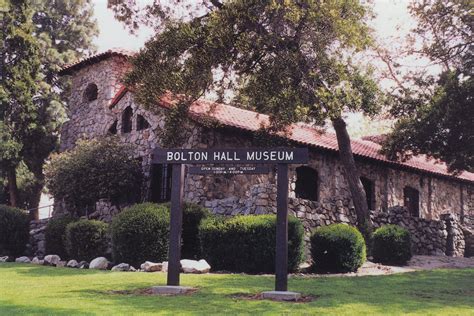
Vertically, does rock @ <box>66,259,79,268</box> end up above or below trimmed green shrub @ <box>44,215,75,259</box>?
below

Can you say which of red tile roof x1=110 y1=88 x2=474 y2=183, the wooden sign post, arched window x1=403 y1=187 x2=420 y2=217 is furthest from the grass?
arched window x1=403 y1=187 x2=420 y2=217

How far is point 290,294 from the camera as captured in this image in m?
8.73

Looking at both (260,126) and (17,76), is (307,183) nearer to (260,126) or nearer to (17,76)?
(260,126)

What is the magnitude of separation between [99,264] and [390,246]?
8484 millimetres

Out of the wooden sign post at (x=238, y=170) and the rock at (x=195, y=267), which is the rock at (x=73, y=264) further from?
the wooden sign post at (x=238, y=170)

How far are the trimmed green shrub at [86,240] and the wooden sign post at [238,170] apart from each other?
7.32 m

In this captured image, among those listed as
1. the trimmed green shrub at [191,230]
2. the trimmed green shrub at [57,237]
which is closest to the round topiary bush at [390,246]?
the trimmed green shrub at [191,230]

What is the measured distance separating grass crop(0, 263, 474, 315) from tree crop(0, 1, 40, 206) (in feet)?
51.0

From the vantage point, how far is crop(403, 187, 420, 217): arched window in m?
26.7

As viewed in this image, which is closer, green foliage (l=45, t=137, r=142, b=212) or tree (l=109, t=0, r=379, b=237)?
tree (l=109, t=0, r=379, b=237)

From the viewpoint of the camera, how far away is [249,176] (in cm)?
2033

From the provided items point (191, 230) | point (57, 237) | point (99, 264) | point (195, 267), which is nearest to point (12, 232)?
point (57, 237)

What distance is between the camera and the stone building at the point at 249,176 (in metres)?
18.6

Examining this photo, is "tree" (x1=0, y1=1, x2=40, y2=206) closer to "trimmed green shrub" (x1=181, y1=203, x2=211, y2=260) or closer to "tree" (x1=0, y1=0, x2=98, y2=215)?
"tree" (x1=0, y1=0, x2=98, y2=215)
